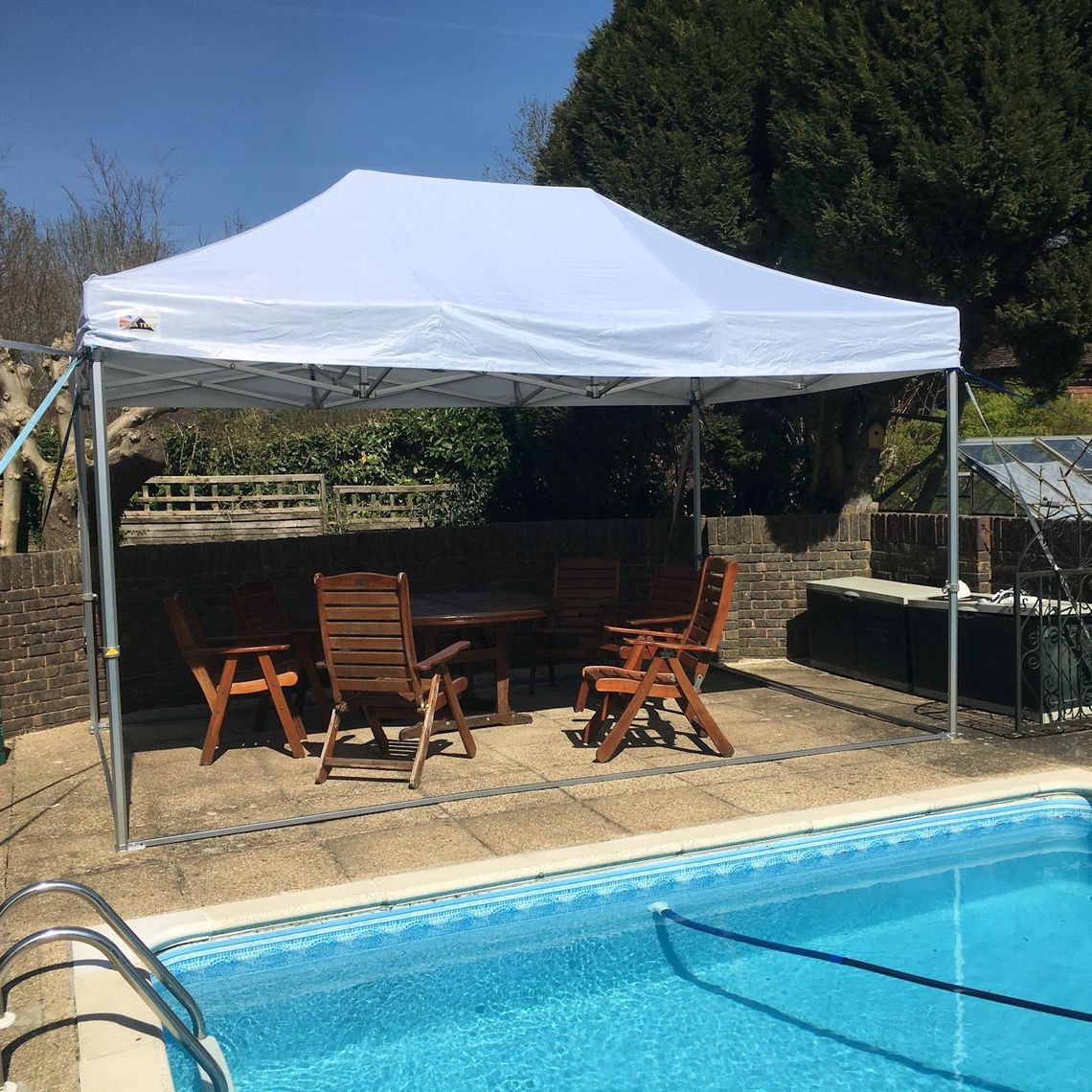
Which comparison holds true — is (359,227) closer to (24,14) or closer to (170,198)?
(24,14)

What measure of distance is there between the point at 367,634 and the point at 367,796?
825mm

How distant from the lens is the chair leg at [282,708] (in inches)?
248

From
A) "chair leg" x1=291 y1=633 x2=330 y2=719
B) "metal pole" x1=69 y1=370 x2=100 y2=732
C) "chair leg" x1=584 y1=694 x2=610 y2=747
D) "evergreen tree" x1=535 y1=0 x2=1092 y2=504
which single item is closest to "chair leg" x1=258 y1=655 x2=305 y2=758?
"chair leg" x1=291 y1=633 x2=330 y2=719

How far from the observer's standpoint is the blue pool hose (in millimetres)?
3406

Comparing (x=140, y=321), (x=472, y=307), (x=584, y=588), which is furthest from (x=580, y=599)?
(x=140, y=321)

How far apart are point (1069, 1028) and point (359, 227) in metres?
5.12

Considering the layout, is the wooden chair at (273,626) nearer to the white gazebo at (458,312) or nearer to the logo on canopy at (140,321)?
the white gazebo at (458,312)

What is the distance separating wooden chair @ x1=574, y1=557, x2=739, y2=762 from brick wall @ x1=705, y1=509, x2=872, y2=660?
2.71 m

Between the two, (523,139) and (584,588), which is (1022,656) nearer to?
(584,588)

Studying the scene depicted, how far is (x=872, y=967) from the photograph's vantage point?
3.83 meters

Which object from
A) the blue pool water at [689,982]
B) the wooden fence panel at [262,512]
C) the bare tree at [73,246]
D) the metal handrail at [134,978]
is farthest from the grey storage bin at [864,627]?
the bare tree at [73,246]

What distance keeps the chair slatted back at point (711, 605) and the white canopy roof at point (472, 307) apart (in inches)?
48.0

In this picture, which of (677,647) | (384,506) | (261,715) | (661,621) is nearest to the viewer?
(677,647)

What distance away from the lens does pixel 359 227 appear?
6.32 metres
